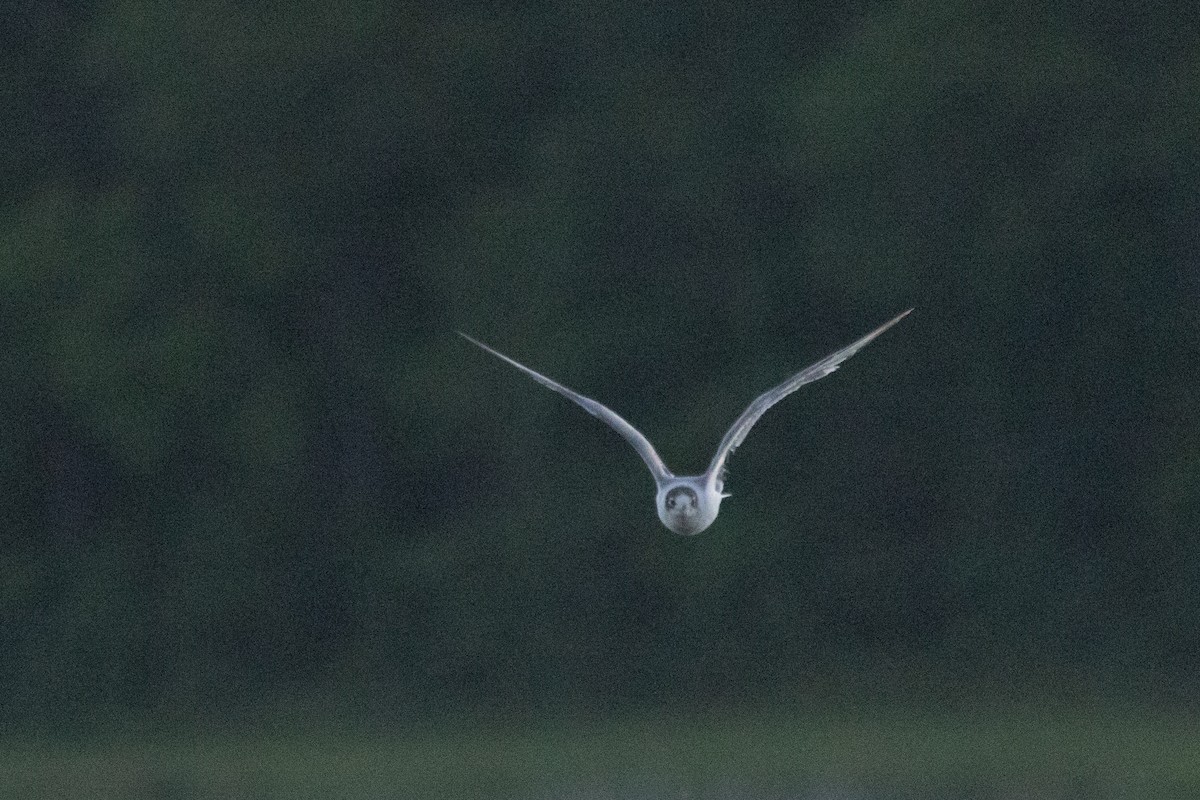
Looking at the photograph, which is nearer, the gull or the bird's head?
the gull

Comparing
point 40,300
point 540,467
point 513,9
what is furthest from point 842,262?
point 40,300

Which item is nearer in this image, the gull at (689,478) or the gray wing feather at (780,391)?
the gray wing feather at (780,391)

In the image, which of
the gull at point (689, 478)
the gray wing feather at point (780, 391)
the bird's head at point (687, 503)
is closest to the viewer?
the gray wing feather at point (780, 391)

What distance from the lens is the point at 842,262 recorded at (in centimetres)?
1933

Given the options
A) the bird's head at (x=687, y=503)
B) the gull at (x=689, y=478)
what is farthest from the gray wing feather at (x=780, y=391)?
the bird's head at (x=687, y=503)

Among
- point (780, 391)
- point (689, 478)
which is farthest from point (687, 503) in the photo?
point (780, 391)

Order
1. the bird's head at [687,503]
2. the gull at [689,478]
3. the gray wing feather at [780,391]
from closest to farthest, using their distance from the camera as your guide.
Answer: the gray wing feather at [780,391]
the gull at [689,478]
the bird's head at [687,503]

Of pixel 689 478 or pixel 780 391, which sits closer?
pixel 780 391

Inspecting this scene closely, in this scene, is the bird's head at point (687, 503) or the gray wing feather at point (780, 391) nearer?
the gray wing feather at point (780, 391)

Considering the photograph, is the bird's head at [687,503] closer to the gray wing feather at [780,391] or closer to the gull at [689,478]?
the gull at [689,478]

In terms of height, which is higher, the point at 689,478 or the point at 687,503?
the point at 689,478

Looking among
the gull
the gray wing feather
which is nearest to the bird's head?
the gull

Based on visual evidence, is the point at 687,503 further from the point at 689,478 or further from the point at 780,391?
the point at 780,391

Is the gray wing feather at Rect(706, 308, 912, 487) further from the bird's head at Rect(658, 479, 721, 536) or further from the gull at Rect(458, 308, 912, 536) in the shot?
the bird's head at Rect(658, 479, 721, 536)
